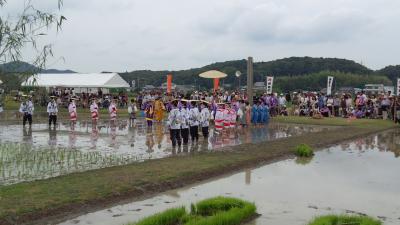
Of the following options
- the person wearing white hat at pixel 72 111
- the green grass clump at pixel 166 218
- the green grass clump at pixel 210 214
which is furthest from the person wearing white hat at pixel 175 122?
the person wearing white hat at pixel 72 111

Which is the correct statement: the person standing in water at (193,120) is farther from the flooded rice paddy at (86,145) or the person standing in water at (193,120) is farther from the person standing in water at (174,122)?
the person standing in water at (174,122)

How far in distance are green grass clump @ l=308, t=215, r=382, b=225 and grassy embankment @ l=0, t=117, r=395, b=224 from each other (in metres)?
3.70

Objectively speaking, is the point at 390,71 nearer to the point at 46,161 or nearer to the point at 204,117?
the point at 204,117

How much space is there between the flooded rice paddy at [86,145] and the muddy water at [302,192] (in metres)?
3.19

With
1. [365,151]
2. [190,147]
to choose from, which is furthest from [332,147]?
[190,147]

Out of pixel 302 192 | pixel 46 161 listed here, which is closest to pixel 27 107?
pixel 46 161

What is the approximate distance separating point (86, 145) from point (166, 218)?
390 inches

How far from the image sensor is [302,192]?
10102mm

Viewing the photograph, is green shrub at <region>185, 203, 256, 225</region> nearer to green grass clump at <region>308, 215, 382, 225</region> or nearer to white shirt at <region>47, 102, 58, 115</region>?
green grass clump at <region>308, 215, 382, 225</region>

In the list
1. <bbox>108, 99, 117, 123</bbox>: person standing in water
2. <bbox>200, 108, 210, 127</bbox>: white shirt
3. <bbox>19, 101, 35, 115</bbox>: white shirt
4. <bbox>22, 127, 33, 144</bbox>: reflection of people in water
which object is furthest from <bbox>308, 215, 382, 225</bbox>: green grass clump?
<bbox>108, 99, 117, 123</bbox>: person standing in water

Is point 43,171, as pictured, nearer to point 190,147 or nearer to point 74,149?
point 74,149

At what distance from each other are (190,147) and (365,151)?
5887mm

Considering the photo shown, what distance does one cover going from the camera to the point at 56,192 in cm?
902

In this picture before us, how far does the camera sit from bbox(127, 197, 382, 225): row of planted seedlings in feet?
24.1
